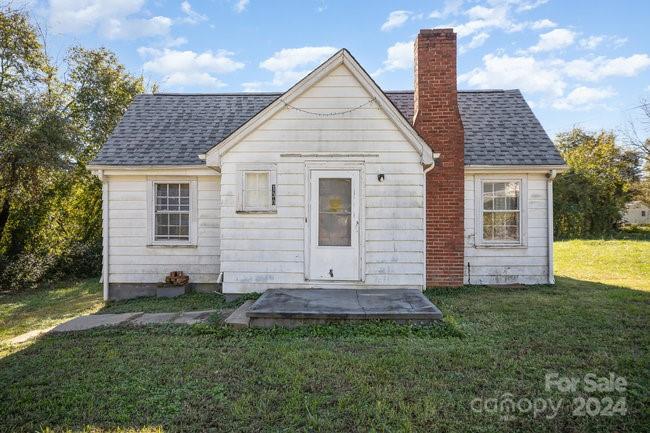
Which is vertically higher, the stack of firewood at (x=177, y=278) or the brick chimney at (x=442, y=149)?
the brick chimney at (x=442, y=149)

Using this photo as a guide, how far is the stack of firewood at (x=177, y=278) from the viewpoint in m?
8.80

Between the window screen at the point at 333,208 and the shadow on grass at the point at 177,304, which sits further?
the window screen at the point at 333,208

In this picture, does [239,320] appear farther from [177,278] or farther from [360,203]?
[177,278]

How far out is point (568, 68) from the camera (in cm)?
1552

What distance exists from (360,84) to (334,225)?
281 centimetres

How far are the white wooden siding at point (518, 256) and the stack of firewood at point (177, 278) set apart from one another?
6559 mm

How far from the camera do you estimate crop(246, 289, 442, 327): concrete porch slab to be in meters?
5.77

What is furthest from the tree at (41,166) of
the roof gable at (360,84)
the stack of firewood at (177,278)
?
the roof gable at (360,84)

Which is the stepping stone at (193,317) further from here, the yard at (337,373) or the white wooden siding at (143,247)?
the white wooden siding at (143,247)

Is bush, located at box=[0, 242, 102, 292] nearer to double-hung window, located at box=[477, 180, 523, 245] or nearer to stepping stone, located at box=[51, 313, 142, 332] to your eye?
stepping stone, located at box=[51, 313, 142, 332]

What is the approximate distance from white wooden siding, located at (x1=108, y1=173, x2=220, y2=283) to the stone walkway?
207 cm

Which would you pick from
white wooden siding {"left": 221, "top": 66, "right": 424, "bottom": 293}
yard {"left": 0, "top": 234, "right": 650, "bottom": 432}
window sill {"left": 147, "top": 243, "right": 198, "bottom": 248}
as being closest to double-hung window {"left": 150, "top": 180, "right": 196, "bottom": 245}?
window sill {"left": 147, "top": 243, "right": 198, "bottom": 248}

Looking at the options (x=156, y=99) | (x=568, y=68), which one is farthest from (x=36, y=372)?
(x=568, y=68)

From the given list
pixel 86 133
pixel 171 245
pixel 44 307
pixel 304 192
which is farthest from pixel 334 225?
pixel 86 133
